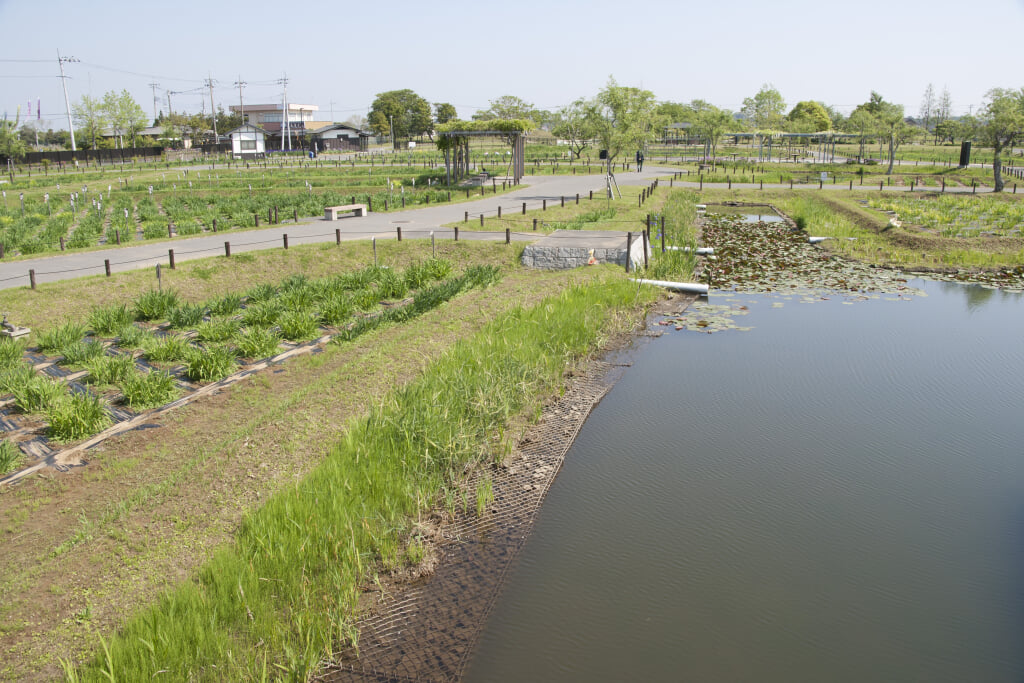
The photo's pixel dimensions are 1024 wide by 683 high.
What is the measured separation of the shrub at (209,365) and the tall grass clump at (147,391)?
0.61 m

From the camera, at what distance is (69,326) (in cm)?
1191

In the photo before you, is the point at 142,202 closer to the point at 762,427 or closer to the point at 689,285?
the point at 689,285

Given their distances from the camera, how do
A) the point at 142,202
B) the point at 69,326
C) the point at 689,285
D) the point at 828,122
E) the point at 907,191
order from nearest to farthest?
the point at 69,326, the point at 689,285, the point at 142,202, the point at 907,191, the point at 828,122

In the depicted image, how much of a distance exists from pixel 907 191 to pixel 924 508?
33168mm

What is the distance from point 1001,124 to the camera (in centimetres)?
3559

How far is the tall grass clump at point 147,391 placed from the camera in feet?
30.9

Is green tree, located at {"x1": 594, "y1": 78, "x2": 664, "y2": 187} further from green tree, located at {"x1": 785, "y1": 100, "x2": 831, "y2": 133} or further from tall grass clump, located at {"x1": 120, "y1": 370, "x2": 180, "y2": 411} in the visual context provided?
green tree, located at {"x1": 785, "y1": 100, "x2": 831, "y2": 133}

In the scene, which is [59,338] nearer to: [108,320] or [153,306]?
[108,320]

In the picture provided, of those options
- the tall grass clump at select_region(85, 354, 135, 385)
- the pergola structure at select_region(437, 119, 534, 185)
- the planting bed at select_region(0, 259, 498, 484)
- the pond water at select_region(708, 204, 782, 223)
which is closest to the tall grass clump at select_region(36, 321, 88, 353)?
the planting bed at select_region(0, 259, 498, 484)

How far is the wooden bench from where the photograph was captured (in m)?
24.4

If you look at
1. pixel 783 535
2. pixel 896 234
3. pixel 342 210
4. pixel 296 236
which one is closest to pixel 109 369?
pixel 783 535

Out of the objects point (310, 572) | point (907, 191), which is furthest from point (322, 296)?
point (907, 191)

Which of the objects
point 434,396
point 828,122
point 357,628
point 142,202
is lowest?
point 357,628

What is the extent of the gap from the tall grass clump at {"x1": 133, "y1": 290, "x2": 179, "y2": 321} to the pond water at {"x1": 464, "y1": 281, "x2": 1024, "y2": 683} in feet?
29.0
